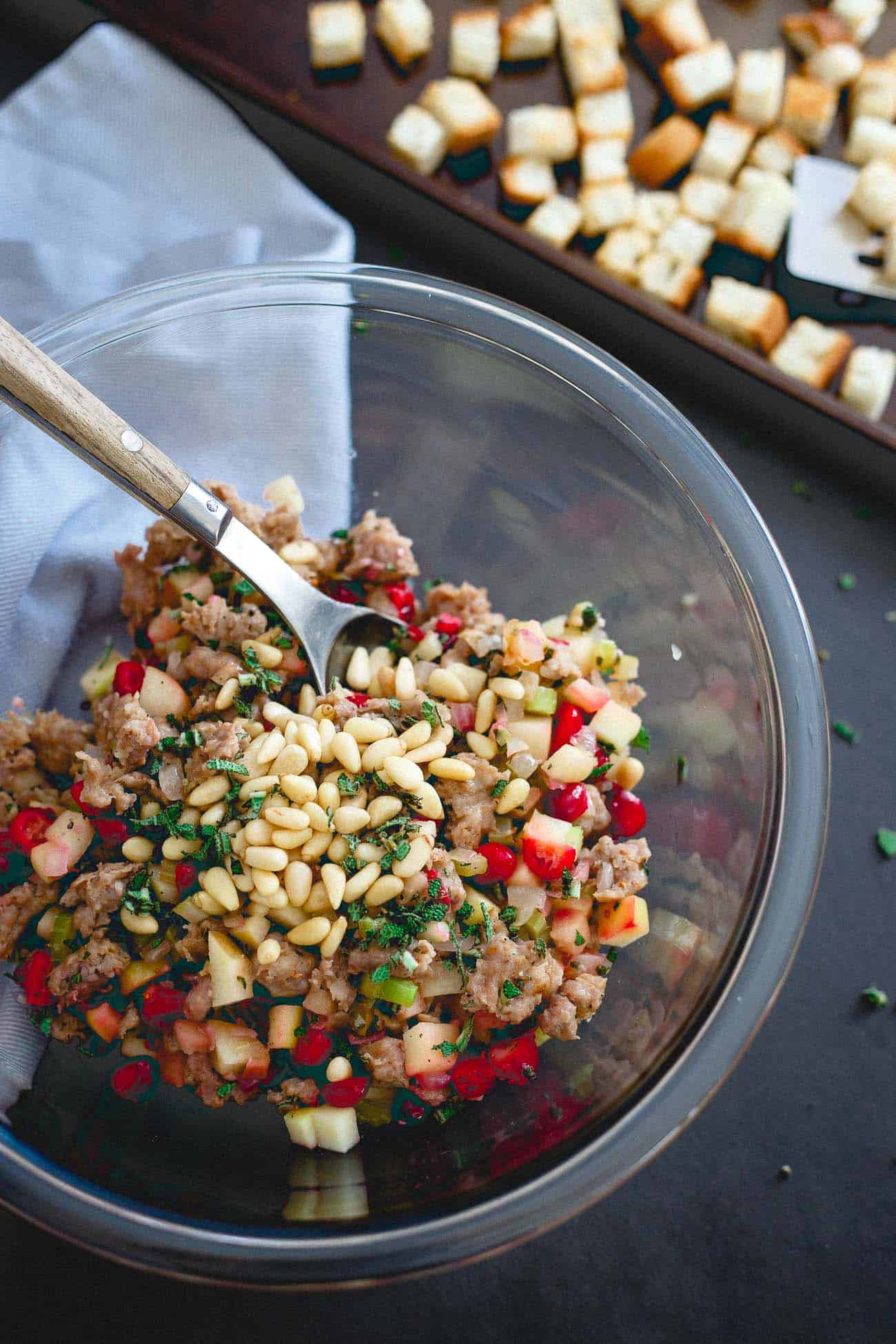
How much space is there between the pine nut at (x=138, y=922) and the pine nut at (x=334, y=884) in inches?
11.0

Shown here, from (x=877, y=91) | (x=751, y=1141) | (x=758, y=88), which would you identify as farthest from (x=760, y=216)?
(x=751, y=1141)

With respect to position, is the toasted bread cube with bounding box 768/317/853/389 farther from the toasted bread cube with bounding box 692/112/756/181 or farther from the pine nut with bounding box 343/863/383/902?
the pine nut with bounding box 343/863/383/902

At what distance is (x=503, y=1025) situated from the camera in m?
1.62

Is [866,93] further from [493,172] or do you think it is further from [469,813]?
[469,813]

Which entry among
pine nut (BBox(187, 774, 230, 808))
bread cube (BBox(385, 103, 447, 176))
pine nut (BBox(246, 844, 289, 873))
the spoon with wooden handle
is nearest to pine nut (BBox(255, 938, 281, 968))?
pine nut (BBox(246, 844, 289, 873))

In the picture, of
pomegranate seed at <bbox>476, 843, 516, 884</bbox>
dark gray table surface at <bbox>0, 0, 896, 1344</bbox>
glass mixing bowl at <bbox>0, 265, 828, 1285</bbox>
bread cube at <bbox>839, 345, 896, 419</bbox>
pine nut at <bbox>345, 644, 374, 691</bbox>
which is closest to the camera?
glass mixing bowl at <bbox>0, 265, 828, 1285</bbox>

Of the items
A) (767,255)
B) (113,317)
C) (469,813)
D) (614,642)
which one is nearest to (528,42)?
(767,255)

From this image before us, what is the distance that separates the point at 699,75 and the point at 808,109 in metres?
0.27

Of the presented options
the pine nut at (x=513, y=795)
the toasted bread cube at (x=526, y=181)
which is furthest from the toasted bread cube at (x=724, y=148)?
the pine nut at (x=513, y=795)

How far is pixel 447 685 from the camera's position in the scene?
1.65 meters

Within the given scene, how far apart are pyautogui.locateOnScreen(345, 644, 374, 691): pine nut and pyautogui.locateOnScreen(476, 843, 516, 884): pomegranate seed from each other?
34 centimetres

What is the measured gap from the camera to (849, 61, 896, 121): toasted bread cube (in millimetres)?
2402

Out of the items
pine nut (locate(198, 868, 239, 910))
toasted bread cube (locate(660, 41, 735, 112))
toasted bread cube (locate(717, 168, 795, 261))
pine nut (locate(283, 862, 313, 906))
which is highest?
toasted bread cube (locate(660, 41, 735, 112))

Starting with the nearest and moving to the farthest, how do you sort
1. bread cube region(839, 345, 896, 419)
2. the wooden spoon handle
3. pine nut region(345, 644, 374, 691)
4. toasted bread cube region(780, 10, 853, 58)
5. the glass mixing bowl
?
the wooden spoon handle
the glass mixing bowl
pine nut region(345, 644, 374, 691)
bread cube region(839, 345, 896, 419)
toasted bread cube region(780, 10, 853, 58)
